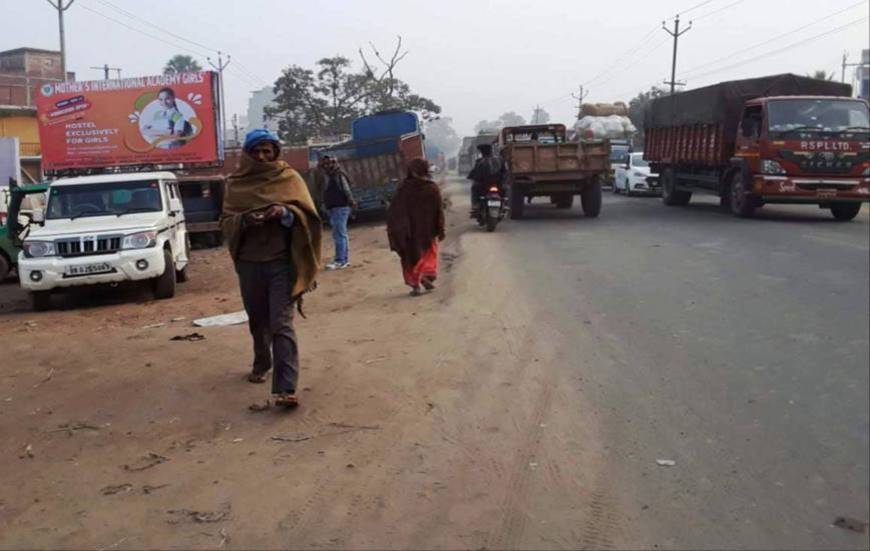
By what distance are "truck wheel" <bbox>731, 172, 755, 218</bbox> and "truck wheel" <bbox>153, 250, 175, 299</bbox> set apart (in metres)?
10.4

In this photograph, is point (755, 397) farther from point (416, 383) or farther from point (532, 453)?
point (416, 383)

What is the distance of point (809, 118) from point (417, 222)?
31.1ft

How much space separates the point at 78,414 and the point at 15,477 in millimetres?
877

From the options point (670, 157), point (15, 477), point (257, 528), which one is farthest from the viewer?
point (670, 157)

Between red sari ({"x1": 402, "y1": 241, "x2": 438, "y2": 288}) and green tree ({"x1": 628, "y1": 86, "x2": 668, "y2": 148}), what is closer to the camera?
red sari ({"x1": 402, "y1": 241, "x2": 438, "y2": 288})

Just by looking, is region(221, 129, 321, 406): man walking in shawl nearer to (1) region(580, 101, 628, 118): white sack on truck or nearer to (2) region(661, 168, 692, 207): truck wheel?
(2) region(661, 168, 692, 207): truck wheel

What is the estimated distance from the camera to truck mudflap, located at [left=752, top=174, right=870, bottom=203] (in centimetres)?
1423

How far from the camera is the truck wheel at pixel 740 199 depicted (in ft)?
50.1

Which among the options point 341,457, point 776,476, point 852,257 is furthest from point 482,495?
point 852,257

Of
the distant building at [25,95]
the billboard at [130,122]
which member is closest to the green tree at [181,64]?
the distant building at [25,95]

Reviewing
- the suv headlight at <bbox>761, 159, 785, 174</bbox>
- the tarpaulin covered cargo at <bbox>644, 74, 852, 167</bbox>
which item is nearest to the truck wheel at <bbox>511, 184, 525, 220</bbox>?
the tarpaulin covered cargo at <bbox>644, 74, 852, 167</bbox>

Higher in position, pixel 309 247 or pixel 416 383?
pixel 309 247

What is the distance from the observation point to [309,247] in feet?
16.2

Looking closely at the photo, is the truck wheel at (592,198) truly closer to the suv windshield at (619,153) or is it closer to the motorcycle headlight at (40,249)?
the motorcycle headlight at (40,249)
